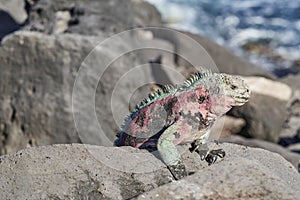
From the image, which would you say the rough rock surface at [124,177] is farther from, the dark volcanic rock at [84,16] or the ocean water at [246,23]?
the ocean water at [246,23]

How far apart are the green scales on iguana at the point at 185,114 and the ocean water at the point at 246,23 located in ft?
47.0

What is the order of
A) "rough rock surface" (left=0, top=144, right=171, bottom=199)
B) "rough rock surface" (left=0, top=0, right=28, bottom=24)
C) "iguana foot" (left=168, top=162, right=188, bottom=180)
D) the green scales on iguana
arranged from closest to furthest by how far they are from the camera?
1. "rough rock surface" (left=0, top=144, right=171, bottom=199)
2. "iguana foot" (left=168, top=162, right=188, bottom=180)
3. the green scales on iguana
4. "rough rock surface" (left=0, top=0, right=28, bottom=24)

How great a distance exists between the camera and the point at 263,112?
1243cm

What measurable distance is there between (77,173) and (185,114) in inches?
41.3

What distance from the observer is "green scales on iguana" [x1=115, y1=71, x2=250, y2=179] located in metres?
5.17

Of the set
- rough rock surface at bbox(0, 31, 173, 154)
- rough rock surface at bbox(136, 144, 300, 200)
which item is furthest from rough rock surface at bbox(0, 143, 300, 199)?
rough rock surface at bbox(0, 31, 173, 154)

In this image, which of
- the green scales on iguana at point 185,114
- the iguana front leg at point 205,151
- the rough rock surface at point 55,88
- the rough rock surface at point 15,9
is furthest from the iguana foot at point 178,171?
the rough rock surface at point 15,9

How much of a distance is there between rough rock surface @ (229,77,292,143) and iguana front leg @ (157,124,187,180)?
7271 millimetres

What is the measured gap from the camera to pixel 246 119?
12445 mm

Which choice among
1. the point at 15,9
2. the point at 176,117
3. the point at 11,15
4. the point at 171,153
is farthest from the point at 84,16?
the point at 171,153

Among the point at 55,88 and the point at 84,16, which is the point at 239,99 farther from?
the point at 84,16

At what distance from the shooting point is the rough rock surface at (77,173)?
4758 millimetres

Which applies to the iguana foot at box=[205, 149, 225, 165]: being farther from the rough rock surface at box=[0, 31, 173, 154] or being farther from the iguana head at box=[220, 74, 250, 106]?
the rough rock surface at box=[0, 31, 173, 154]

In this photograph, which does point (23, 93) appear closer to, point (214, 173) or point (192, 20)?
point (214, 173)
